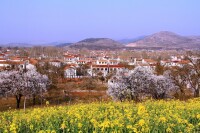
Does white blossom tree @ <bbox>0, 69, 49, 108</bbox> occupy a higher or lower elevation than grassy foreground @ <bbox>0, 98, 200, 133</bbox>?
lower

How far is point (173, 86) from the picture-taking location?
45.0 meters

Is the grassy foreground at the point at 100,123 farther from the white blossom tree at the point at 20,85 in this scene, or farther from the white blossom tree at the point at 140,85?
the white blossom tree at the point at 20,85

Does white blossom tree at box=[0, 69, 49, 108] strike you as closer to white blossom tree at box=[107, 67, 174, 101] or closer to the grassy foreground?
white blossom tree at box=[107, 67, 174, 101]

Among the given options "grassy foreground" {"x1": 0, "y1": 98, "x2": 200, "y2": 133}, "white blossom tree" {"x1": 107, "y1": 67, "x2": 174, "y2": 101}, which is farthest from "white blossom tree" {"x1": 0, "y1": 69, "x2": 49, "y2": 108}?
"grassy foreground" {"x1": 0, "y1": 98, "x2": 200, "y2": 133}

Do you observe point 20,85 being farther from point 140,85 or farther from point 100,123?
point 100,123

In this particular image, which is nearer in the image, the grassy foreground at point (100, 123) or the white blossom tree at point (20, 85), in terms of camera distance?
the grassy foreground at point (100, 123)

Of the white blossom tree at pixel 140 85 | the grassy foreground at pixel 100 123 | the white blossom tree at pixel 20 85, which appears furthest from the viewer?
the white blossom tree at pixel 20 85

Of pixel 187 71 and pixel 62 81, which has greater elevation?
pixel 187 71

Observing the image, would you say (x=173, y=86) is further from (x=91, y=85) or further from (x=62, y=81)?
(x=62, y=81)

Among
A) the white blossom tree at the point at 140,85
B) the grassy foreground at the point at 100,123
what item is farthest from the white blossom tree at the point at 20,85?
the grassy foreground at the point at 100,123

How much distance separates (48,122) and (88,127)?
4.88 feet

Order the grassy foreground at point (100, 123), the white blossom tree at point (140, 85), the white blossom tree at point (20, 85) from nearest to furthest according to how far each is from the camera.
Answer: the grassy foreground at point (100, 123) < the white blossom tree at point (140, 85) < the white blossom tree at point (20, 85)

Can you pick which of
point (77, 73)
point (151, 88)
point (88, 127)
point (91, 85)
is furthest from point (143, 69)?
point (77, 73)

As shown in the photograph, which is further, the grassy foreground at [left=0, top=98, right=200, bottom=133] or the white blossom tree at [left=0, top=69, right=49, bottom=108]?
the white blossom tree at [left=0, top=69, right=49, bottom=108]
